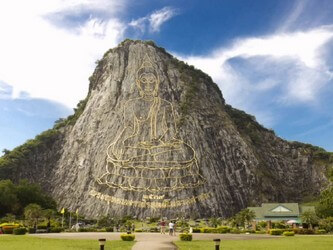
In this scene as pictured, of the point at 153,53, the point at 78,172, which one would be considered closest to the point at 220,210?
the point at 78,172

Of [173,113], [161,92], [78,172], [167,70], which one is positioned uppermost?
[167,70]

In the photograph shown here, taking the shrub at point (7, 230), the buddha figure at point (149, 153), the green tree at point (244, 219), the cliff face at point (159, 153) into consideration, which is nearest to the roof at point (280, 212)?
the green tree at point (244, 219)

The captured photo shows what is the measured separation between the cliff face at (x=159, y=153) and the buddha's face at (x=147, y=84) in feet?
0.87

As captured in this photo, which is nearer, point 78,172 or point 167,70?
point 78,172

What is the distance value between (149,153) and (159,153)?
83.2 inches

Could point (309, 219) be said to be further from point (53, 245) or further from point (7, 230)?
point (53, 245)

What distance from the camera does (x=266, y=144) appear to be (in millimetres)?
107500

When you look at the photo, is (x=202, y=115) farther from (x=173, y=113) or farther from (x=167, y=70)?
(x=167, y=70)

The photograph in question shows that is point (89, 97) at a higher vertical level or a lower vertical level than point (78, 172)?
higher

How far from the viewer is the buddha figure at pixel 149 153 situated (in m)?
83.2

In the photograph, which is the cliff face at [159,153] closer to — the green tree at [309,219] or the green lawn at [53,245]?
the green tree at [309,219]

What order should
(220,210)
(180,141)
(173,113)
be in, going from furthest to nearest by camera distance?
(173,113), (180,141), (220,210)

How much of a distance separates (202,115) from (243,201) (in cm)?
2305

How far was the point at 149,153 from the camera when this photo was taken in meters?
86.9
